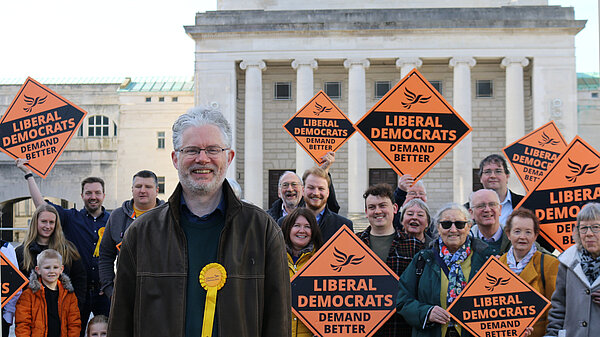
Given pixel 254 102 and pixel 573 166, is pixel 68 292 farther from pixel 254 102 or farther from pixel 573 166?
pixel 254 102

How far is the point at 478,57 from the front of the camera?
3600 centimetres

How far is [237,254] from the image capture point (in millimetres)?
3322

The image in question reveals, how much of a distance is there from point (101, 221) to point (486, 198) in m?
5.19

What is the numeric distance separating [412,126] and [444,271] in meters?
3.40

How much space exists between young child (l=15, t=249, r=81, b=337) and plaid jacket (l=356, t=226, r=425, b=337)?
12.0 feet

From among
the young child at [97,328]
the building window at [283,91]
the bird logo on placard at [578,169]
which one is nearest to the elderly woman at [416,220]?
the bird logo on placard at [578,169]

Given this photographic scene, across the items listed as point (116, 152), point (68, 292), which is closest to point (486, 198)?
point (68, 292)

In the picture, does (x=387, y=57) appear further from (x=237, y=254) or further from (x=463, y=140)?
(x=237, y=254)

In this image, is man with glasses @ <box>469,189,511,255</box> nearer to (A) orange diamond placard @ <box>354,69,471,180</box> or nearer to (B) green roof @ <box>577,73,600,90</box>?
(A) orange diamond placard @ <box>354,69,471,180</box>

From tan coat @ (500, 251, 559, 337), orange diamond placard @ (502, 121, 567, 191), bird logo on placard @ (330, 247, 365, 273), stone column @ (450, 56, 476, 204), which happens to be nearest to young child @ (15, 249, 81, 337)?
bird logo on placard @ (330, 247, 365, 273)

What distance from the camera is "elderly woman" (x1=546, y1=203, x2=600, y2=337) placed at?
19.8 feet

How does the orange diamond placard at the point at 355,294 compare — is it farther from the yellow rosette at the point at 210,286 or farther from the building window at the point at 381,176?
the building window at the point at 381,176

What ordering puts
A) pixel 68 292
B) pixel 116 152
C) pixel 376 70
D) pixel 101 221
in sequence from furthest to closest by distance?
pixel 116 152 → pixel 376 70 → pixel 101 221 → pixel 68 292

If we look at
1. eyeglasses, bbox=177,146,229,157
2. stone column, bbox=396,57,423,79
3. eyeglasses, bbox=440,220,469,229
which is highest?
stone column, bbox=396,57,423,79
